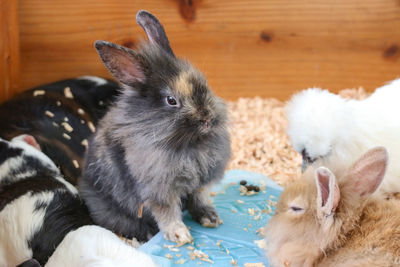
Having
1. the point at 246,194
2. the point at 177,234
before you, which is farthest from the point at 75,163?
the point at 246,194

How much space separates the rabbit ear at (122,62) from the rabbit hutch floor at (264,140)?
40.8 inches

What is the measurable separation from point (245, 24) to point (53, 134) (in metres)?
1.73

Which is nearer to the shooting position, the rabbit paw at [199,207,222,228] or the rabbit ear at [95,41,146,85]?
the rabbit ear at [95,41,146,85]

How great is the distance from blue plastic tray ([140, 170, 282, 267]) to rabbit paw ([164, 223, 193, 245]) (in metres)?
0.03

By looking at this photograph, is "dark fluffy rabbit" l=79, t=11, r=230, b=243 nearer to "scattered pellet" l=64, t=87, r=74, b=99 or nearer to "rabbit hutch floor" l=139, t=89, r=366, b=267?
Result: "rabbit hutch floor" l=139, t=89, r=366, b=267

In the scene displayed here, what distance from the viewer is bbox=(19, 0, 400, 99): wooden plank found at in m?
3.82

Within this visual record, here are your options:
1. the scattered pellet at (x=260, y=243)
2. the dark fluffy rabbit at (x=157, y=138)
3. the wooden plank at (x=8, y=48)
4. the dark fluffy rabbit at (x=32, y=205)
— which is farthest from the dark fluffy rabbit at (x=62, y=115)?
the scattered pellet at (x=260, y=243)

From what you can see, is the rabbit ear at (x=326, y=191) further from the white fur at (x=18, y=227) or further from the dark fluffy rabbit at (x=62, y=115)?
the dark fluffy rabbit at (x=62, y=115)

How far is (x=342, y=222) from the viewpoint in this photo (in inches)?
83.1

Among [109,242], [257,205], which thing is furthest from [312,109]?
[109,242]

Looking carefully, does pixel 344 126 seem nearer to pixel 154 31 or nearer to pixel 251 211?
pixel 251 211

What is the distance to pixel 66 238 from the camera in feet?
7.72

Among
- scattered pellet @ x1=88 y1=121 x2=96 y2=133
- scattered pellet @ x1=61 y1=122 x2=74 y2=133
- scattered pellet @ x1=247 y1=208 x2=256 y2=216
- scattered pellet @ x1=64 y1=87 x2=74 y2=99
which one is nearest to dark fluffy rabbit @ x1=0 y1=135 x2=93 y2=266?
scattered pellet @ x1=61 y1=122 x2=74 y2=133

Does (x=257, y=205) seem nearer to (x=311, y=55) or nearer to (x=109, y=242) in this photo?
(x=109, y=242)
